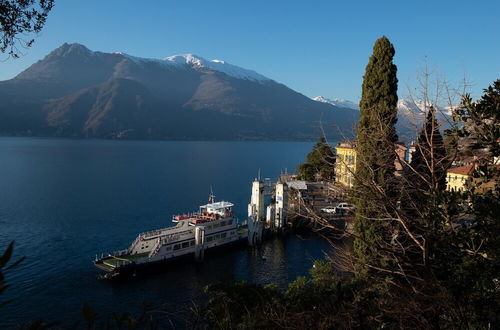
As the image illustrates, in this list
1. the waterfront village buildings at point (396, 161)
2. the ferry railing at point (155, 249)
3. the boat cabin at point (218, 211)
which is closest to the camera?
the waterfront village buildings at point (396, 161)

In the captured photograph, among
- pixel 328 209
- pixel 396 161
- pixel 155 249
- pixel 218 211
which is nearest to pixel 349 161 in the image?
pixel 396 161

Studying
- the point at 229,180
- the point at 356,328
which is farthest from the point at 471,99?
the point at 229,180

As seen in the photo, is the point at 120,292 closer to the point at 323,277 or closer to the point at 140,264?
the point at 140,264

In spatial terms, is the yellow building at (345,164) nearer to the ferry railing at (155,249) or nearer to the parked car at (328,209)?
the ferry railing at (155,249)

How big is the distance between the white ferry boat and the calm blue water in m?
1.38

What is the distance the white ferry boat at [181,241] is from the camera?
110 feet

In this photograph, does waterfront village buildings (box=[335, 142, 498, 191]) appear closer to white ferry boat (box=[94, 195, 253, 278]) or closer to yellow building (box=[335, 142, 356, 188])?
yellow building (box=[335, 142, 356, 188])

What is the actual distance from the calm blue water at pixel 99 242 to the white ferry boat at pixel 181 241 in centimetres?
138

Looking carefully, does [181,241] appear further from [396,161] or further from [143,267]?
[396,161]

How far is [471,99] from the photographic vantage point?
23.0ft

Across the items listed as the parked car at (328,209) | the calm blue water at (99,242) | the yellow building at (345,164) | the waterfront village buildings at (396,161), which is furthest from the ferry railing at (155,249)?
the yellow building at (345,164)

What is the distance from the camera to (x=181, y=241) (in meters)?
37.1

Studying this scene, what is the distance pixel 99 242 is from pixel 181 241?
10.6 meters

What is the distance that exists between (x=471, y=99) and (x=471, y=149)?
2.97ft
